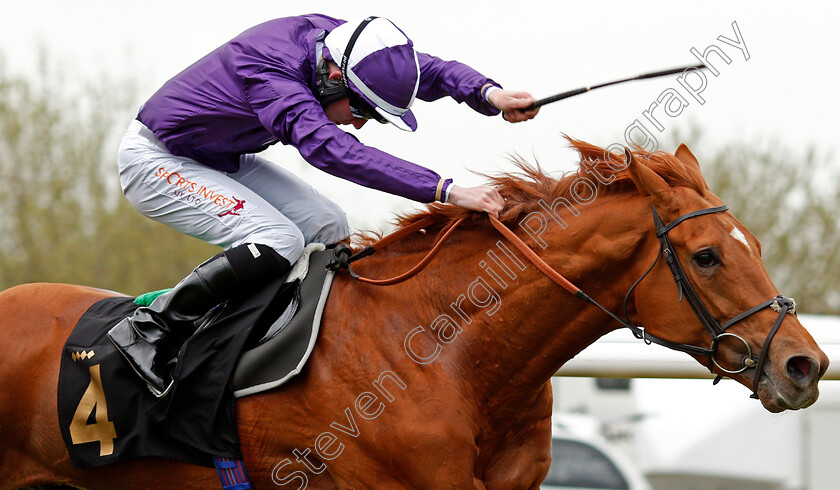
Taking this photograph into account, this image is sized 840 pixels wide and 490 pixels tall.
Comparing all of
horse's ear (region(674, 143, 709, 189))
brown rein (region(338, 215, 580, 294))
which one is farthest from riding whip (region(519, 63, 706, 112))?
brown rein (region(338, 215, 580, 294))

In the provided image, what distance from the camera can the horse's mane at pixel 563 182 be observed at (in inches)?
123

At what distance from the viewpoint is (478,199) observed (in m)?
3.23

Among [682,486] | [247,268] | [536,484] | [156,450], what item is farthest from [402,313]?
[682,486]

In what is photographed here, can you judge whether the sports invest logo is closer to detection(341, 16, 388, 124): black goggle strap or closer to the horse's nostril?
detection(341, 16, 388, 124): black goggle strap

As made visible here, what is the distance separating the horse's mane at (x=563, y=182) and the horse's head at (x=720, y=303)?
0.06 metres

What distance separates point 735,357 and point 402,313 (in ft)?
4.00

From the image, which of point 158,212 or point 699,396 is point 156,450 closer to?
point 158,212

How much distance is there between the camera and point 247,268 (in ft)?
11.1

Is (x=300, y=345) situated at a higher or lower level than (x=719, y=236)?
lower

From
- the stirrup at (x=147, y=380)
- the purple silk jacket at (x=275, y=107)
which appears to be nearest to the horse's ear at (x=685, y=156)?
the purple silk jacket at (x=275, y=107)

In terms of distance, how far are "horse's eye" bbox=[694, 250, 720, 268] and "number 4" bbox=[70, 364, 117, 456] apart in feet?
7.75

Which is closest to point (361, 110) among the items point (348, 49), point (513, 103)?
point (348, 49)

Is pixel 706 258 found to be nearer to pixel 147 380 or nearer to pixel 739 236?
pixel 739 236

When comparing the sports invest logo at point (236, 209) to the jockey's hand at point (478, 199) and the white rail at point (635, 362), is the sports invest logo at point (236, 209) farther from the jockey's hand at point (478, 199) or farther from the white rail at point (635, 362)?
the white rail at point (635, 362)
